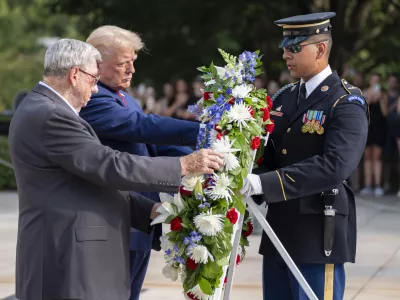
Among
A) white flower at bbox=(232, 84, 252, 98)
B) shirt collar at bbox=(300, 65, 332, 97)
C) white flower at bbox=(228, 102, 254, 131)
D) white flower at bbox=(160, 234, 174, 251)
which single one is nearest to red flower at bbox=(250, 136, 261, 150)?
white flower at bbox=(228, 102, 254, 131)

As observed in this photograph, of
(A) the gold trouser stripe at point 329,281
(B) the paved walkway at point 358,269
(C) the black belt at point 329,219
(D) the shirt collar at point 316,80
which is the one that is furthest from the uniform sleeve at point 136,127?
(B) the paved walkway at point 358,269

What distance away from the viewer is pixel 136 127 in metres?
4.71

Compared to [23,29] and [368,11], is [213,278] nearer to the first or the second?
[368,11]

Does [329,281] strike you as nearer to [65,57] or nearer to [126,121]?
[126,121]

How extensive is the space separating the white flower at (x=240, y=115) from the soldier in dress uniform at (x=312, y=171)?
27 cm

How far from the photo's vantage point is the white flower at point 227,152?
4207 millimetres

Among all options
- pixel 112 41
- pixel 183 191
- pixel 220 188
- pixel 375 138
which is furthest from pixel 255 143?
pixel 375 138

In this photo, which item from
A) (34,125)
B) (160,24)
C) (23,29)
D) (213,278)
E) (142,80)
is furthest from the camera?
(23,29)

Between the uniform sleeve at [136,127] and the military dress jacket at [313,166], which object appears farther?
the uniform sleeve at [136,127]

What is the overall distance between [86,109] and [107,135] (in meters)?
0.18

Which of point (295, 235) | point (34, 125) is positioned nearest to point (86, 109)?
point (34, 125)

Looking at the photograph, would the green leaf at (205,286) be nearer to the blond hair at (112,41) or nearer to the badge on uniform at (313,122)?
the badge on uniform at (313,122)

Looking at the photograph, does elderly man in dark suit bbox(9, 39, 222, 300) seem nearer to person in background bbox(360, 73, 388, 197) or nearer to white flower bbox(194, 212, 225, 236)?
white flower bbox(194, 212, 225, 236)

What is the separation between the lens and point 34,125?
12.9 ft
